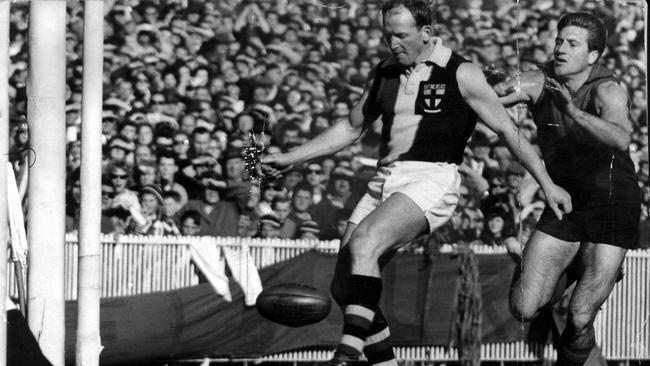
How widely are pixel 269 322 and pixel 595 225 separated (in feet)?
6.99

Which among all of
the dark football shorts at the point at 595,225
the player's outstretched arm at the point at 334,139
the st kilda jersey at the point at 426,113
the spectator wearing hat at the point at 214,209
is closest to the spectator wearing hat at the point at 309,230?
the spectator wearing hat at the point at 214,209

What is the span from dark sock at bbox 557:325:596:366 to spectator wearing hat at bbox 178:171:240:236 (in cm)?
215

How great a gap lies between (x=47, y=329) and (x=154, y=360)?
1.45 m

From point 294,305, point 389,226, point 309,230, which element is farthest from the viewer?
point 309,230

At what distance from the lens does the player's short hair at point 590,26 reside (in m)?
8.09

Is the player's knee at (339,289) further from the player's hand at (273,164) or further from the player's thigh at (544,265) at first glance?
the player's thigh at (544,265)

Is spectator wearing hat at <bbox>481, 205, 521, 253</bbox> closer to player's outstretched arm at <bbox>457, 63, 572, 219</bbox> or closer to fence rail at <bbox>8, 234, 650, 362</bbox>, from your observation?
fence rail at <bbox>8, 234, 650, 362</bbox>

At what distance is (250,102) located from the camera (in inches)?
313

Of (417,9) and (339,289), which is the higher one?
(417,9)

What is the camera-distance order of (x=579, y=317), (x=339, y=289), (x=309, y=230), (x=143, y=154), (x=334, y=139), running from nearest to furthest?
(x=339, y=289) → (x=334, y=139) → (x=579, y=317) → (x=143, y=154) → (x=309, y=230)

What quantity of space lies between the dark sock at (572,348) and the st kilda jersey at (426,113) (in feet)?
4.58

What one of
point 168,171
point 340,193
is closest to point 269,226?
point 340,193

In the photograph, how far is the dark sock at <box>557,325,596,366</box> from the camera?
7.70 meters

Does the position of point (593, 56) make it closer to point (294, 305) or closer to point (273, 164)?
point (273, 164)
